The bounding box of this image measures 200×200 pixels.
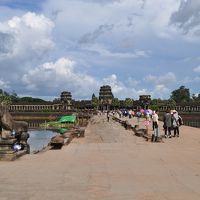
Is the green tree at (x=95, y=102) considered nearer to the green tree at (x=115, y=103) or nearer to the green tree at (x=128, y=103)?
the green tree at (x=115, y=103)

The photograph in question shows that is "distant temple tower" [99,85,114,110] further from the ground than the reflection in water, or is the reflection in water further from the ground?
"distant temple tower" [99,85,114,110]

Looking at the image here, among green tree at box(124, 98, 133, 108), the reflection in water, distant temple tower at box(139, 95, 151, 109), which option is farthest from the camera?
green tree at box(124, 98, 133, 108)

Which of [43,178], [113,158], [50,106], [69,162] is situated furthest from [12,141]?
[50,106]

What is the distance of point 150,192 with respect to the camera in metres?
9.91

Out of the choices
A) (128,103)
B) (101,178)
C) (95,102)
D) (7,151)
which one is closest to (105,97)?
(95,102)

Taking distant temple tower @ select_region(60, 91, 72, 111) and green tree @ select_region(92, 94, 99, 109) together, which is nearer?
green tree @ select_region(92, 94, 99, 109)

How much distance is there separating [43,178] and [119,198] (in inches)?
115

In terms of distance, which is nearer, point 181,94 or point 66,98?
point 66,98

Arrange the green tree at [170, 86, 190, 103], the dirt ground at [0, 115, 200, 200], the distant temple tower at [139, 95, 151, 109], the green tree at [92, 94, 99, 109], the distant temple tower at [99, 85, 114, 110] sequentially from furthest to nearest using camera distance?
the green tree at [170, 86, 190, 103]
the distant temple tower at [99, 85, 114, 110]
the green tree at [92, 94, 99, 109]
the distant temple tower at [139, 95, 151, 109]
the dirt ground at [0, 115, 200, 200]

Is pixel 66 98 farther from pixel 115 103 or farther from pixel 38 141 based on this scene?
pixel 38 141

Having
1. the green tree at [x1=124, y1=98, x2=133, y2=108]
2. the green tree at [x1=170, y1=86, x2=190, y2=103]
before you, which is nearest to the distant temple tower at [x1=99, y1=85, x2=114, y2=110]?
the green tree at [x1=124, y1=98, x2=133, y2=108]

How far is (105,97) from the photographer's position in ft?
507

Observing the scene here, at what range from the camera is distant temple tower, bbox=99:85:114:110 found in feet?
503

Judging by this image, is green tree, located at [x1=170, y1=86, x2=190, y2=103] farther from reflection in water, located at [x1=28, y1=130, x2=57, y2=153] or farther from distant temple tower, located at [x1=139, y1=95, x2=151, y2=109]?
reflection in water, located at [x1=28, y1=130, x2=57, y2=153]
